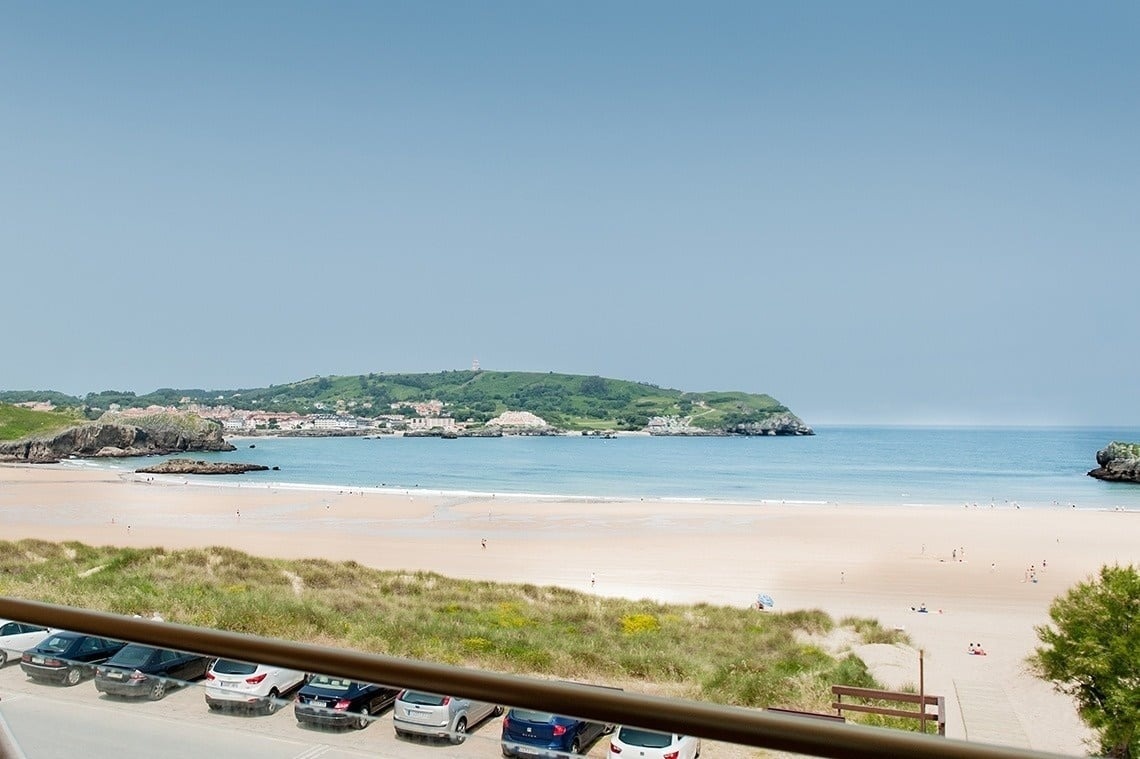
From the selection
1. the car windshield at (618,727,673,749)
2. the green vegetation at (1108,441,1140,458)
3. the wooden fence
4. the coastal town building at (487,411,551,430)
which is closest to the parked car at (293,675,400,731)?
the car windshield at (618,727,673,749)

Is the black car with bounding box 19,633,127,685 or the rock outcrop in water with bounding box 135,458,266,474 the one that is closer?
the black car with bounding box 19,633,127,685

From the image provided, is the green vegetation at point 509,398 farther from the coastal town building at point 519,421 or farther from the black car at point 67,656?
the black car at point 67,656

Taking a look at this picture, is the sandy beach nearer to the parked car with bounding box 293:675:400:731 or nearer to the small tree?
the small tree

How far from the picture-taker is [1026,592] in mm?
17828

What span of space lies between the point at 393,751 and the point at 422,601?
13624 millimetres

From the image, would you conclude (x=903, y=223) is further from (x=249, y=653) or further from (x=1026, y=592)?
(x=249, y=653)

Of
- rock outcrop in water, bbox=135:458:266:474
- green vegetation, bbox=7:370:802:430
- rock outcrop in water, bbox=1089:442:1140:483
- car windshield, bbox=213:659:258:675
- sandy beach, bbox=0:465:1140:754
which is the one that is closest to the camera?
car windshield, bbox=213:659:258:675

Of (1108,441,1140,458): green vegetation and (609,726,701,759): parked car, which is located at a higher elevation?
(609,726,701,759): parked car

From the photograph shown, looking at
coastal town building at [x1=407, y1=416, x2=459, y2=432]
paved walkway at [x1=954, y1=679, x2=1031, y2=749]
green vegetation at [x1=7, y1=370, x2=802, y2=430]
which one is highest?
green vegetation at [x1=7, y1=370, x2=802, y2=430]

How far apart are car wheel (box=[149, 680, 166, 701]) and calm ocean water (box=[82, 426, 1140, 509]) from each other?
37646mm

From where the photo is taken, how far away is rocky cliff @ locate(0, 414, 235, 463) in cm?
5619

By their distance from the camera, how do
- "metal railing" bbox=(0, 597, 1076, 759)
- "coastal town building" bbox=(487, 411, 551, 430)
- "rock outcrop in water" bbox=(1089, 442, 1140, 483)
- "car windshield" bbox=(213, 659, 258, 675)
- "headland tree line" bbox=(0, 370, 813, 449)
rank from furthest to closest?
"coastal town building" bbox=(487, 411, 551, 430), "headland tree line" bbox=(0, 370, 813, 449), "rock outcrop in water" bbox=(1089, 442, 1140, 483), "car windshield" bbox=(213, 659, 258, 675), "metal railing" bbox=(0, 597, 1076, 759)

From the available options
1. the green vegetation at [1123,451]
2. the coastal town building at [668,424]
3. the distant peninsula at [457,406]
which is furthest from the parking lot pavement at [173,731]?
the coastal town building at [668,424]

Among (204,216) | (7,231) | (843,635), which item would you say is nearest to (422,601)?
(843,635)
